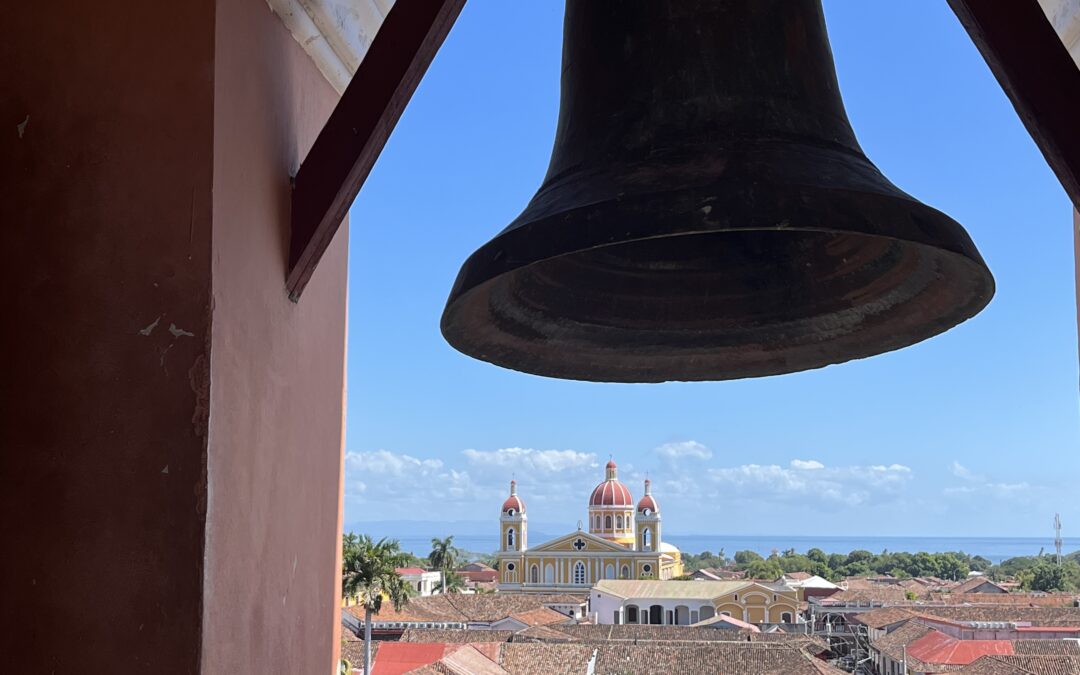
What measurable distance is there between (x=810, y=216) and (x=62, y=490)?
1.05 m

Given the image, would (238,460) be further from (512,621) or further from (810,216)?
(512,621)

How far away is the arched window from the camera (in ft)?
181

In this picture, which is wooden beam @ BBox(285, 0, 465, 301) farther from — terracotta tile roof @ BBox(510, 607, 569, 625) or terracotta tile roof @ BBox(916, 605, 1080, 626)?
terracotta tile roof @ BBox(510, 607, 569, 625)

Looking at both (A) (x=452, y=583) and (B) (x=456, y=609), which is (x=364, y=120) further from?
(A) (x=452, y=583)

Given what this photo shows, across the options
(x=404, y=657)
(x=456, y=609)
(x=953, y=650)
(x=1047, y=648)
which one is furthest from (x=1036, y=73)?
(x=456, y=609)

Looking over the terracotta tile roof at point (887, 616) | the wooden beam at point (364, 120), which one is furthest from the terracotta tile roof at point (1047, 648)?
the wooden beam at point (364, 120)

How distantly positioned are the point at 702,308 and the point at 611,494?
187ft

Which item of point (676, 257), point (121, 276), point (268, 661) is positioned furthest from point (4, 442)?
point (676, 257)

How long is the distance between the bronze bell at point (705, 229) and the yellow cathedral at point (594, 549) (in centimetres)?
5412

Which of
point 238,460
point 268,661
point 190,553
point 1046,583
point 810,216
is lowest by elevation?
point 1046,583

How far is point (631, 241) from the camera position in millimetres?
1395

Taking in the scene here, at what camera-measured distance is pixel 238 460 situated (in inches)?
59.6

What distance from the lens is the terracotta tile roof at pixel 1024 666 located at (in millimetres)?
18344

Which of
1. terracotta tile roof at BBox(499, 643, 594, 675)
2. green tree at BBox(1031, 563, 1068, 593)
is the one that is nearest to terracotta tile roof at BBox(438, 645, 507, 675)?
terracotta tile roof at BBox(499, 643, 594, 675)
